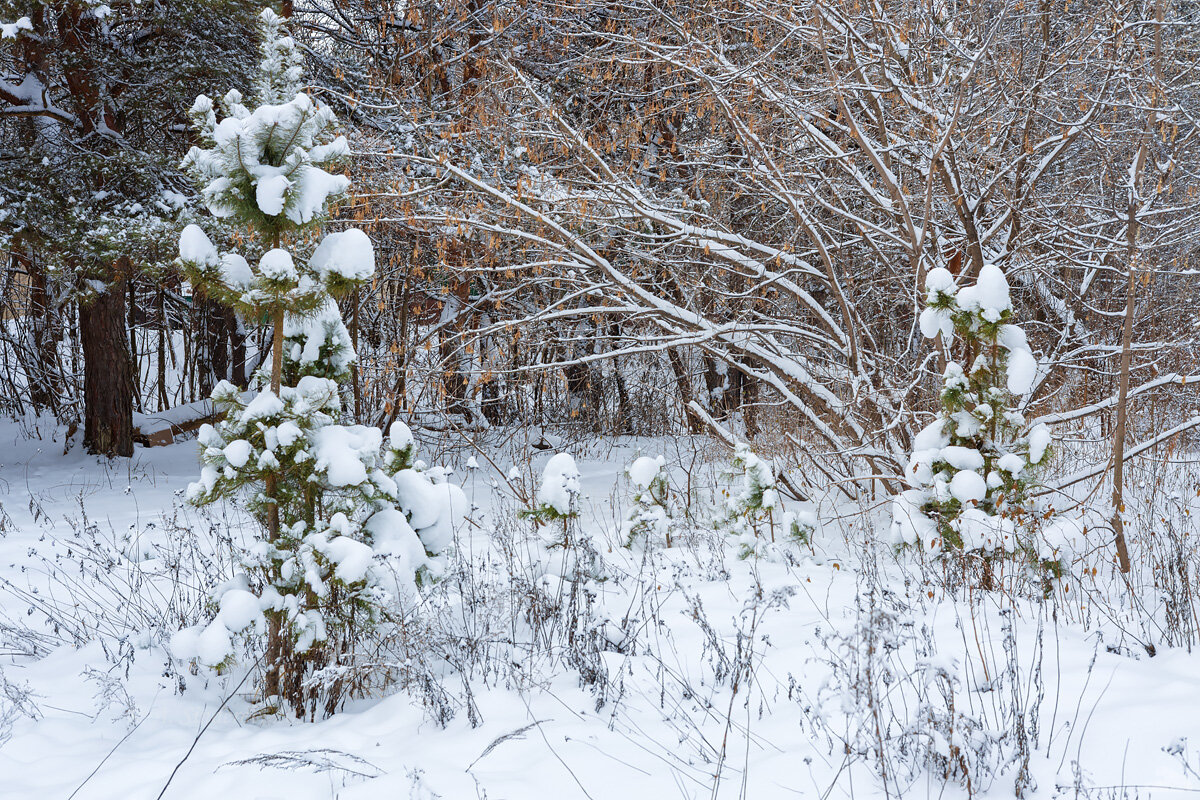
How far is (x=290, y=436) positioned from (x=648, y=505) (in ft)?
10.2

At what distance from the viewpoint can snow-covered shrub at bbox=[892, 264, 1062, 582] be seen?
420 cm

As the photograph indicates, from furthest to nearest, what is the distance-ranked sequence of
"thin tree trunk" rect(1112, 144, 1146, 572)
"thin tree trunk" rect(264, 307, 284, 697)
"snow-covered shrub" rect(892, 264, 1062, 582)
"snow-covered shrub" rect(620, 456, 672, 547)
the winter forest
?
1. "snow-covered shrub" rect(620, 456, 672, 547)
2. "thin tree trunk" rect(1112, 144, 1146, 572)
3. "snow-covered shrub" rect(892, 264, 1062, 582)
4. "thin tree trunk" rect(264, 307, 284, 697)
5. the winter forest

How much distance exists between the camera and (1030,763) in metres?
2.50

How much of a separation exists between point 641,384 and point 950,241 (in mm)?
6776

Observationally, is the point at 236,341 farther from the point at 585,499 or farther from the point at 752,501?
the point at 752,501

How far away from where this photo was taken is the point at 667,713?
10.3 ft

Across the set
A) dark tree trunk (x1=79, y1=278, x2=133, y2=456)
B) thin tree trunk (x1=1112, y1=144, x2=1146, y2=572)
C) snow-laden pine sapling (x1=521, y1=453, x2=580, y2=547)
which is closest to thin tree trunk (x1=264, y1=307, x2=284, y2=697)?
snow-laden pine sapling (x1=521, y1=453, x2=580, y2=547)

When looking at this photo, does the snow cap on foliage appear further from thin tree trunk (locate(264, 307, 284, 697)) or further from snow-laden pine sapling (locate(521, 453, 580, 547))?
thin tree trunk (locate(264, 307, 284, 697))

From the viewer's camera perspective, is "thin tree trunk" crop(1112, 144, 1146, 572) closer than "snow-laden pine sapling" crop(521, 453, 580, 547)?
Yes

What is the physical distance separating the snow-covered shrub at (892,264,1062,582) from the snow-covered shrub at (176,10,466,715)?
2.77m

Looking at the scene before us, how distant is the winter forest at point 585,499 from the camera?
282 cm

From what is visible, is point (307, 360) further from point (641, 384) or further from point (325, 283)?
point (641, 384)

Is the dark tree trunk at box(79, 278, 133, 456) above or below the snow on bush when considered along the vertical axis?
above

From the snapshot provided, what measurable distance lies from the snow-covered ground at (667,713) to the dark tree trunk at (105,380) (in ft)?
20.6
